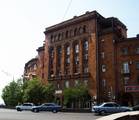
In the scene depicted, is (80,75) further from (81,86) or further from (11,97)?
(11,97)

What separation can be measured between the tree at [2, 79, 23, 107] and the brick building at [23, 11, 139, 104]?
8.44m

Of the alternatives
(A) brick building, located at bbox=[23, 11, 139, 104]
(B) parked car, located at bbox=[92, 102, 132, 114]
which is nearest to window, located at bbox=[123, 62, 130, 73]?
(A) brick building, located at bbox=[23, 11, 139, 104]

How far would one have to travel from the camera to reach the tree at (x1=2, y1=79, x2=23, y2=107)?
271ft

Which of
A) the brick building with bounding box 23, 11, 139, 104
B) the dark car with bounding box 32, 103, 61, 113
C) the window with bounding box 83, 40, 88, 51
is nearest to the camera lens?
the dark car with bounding box 32, 103, 61, 113

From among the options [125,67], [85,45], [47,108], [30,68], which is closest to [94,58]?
[85,45]

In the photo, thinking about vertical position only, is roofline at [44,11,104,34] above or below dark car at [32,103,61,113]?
above

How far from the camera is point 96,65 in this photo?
66.9 metres

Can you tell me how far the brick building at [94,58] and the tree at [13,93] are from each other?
8438 millimetres

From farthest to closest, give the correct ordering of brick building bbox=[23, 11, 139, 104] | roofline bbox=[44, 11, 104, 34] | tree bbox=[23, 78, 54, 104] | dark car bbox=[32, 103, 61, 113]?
1. tree bbox=[23, 78, 54, 104]
2. roofline bbox=[44, 11, 104, 34]
3. brick building bbox=[23, 11, 139, 104]
4. dark car bbox=[32, 103, 61, 113]

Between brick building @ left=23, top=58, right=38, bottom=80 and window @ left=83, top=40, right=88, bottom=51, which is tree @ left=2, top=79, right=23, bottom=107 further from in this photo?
window @ left=83, top=40, right=88, bottom=51

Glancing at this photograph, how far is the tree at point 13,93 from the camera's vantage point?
8269cm

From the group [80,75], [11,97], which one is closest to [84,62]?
[80,75]

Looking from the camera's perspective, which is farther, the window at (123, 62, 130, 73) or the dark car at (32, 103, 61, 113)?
the window at (123, 62, 130, 73)

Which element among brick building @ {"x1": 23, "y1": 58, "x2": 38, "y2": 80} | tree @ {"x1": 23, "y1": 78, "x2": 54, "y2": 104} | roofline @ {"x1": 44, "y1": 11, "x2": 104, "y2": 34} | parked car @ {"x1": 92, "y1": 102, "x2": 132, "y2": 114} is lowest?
parked car @ {"x1": 92, "y1": 102, "x2": 132, "y2": 114}
